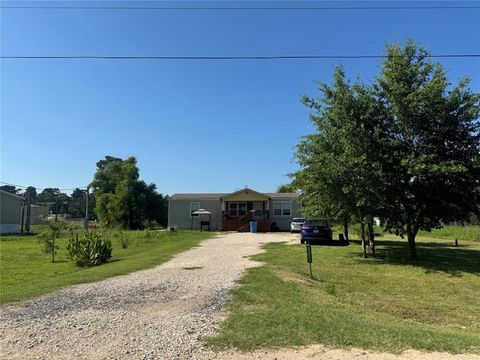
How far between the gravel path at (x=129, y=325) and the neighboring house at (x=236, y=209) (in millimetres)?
31830

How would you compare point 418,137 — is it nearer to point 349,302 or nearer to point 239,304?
point 349,302

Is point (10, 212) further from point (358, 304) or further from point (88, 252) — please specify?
point (358, 304)

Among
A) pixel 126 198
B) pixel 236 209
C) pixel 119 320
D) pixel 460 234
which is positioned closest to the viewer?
pixel 119 320

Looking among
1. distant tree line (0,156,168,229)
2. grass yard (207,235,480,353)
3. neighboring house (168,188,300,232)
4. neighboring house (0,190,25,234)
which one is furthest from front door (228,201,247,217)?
grass yard (207,235,480,353)

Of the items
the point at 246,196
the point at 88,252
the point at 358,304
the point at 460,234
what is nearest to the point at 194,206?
the point at 246,196

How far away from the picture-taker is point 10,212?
4666cm

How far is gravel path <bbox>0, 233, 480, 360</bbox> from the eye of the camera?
5840mm

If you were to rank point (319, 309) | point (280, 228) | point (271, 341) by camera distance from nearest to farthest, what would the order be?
1. point (271, 341)
2. point (319, 309)
3. point (280, 228)

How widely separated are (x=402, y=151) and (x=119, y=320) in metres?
12.8

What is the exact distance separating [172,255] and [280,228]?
87.8 feet

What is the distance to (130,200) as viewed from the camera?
5475 centimetres

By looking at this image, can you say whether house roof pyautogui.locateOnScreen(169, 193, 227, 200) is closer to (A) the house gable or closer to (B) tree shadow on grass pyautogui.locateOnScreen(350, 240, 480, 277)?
(A) the house gable

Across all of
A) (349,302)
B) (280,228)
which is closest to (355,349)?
(349,302)

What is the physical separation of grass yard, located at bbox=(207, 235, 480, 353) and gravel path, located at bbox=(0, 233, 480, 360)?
322 mm
